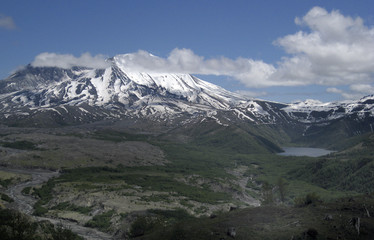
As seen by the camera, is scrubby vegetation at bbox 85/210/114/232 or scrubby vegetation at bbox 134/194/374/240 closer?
scrubby vegetation at bbox 134/194/374/240

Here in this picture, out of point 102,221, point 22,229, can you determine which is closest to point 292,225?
point 22,229

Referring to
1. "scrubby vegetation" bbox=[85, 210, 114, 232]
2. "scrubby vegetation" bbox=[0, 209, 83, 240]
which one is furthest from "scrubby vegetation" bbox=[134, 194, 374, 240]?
"scrubby vegetation" bbox=[85, 210, 114, 232]

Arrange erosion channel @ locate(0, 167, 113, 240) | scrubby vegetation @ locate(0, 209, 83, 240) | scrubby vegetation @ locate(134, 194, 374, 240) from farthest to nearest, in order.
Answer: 1. erosion channel @ locate(0, 167, 113, 240)
2. scrubby vegetation @ locate(134, 194, 374, 240)
3. scrubby vegetation @ locate(0, 209, 83, 240)

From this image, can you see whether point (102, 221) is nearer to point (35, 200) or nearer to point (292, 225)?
point (35, 200)

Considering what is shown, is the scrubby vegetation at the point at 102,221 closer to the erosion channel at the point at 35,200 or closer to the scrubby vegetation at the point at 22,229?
the erosion channel at the point at 35,200

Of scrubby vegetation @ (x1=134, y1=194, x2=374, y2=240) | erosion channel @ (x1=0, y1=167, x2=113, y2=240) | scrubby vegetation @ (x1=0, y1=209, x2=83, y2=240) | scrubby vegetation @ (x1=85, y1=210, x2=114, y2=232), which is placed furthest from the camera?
scrubby vegetation @ (x1=85, y1=210, x2=114, y2=232)

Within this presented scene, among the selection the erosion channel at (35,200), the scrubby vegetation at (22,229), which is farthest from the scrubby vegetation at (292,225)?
the scrubby vegetation at (22,229)

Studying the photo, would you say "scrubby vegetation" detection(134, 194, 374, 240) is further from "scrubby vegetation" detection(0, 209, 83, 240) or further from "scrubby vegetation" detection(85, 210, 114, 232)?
"scrubby vegetation" detection(85, 210, 114, 232)

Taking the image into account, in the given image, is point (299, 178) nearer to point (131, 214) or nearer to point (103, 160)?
point (103, 160)

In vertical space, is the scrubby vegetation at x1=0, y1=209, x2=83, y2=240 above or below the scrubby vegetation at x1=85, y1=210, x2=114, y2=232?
above
